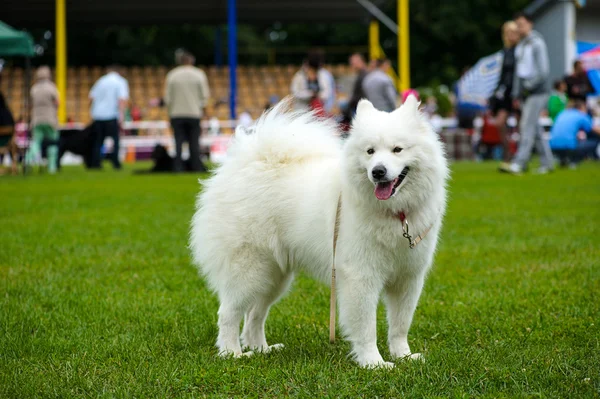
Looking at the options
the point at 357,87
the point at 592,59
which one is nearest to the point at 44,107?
the point at 357,87

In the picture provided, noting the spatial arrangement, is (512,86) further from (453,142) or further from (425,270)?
(453,142)

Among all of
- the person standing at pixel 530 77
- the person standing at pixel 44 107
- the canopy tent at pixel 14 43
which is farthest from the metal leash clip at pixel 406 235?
the person standing at pixel 44 107

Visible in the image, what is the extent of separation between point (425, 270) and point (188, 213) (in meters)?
5.83

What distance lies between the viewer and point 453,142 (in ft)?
81.8

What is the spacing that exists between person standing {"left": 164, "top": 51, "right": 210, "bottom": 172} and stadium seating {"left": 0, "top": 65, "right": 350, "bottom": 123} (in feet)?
49.7

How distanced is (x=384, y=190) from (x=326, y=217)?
459 millimetres

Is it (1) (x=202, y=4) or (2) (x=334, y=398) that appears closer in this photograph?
(2) (x=334, y=398)

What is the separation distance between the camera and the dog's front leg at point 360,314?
3.68 m

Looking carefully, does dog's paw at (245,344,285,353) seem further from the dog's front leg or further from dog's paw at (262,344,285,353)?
the dog's front leg

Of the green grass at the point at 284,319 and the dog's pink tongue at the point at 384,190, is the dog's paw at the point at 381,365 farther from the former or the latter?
the dog's pink tongue at the point at 384,190

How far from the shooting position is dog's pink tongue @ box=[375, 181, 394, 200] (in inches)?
138

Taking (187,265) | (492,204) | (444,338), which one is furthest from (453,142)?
(444,338)

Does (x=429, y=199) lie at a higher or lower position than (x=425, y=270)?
higher

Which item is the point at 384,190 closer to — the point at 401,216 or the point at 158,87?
the point at 401,216
